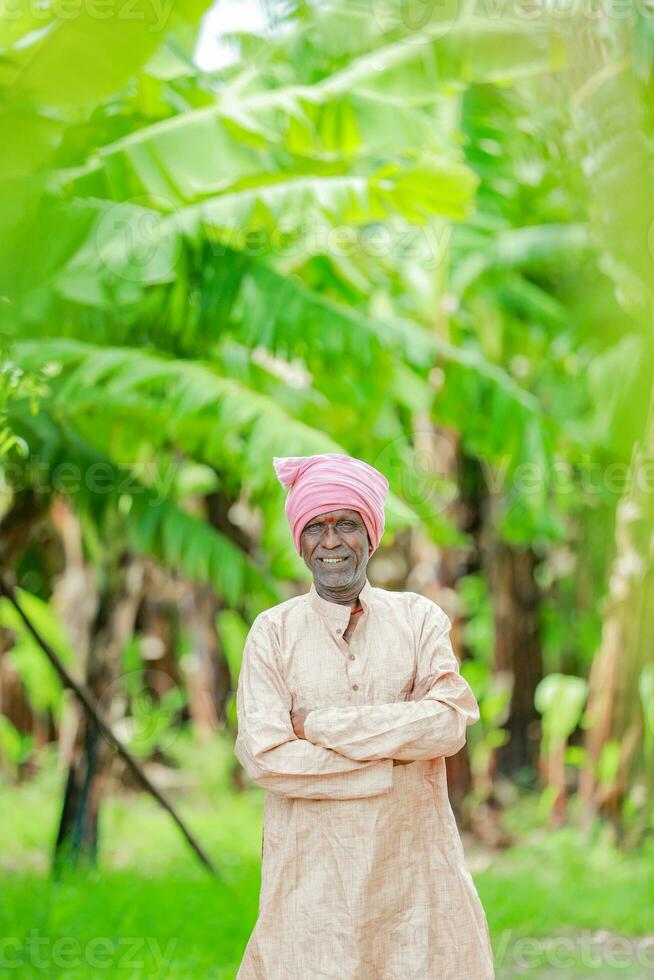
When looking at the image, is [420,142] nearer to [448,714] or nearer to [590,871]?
[448,714]

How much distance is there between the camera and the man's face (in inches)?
94.3

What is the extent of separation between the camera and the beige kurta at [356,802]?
7.41 feet

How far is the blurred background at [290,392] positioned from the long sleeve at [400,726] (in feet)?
2.49

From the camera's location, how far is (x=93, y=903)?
5129 millimetres

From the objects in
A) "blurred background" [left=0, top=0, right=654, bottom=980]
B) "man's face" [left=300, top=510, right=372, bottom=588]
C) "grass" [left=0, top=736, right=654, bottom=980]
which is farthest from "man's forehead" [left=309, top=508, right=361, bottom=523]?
"grass" [left=0, top=736, right=654, bottom=980]

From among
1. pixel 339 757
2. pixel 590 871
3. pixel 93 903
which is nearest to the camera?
pixel 339 757

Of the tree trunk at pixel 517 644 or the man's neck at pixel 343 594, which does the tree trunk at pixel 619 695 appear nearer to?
the tree trunk at pixel 517 644

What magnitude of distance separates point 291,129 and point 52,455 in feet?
6.48

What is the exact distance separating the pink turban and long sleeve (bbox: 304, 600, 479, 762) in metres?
0.39

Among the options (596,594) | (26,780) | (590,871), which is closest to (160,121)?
(590,871)

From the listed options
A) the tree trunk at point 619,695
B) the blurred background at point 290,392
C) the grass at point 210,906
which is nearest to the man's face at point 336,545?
the blurred background at point 290,392

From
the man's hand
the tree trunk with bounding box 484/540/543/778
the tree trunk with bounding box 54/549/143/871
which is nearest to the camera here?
the man's hand

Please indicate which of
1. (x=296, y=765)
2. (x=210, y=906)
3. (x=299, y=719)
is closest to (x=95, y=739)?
(x=210, y=906)

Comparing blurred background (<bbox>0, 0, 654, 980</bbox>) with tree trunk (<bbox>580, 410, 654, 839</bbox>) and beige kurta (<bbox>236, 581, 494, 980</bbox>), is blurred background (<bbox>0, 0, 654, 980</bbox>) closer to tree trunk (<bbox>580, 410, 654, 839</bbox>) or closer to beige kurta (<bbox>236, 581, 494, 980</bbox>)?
tree trunk (<bbox>580, 410, 654, 839</bbox>)
